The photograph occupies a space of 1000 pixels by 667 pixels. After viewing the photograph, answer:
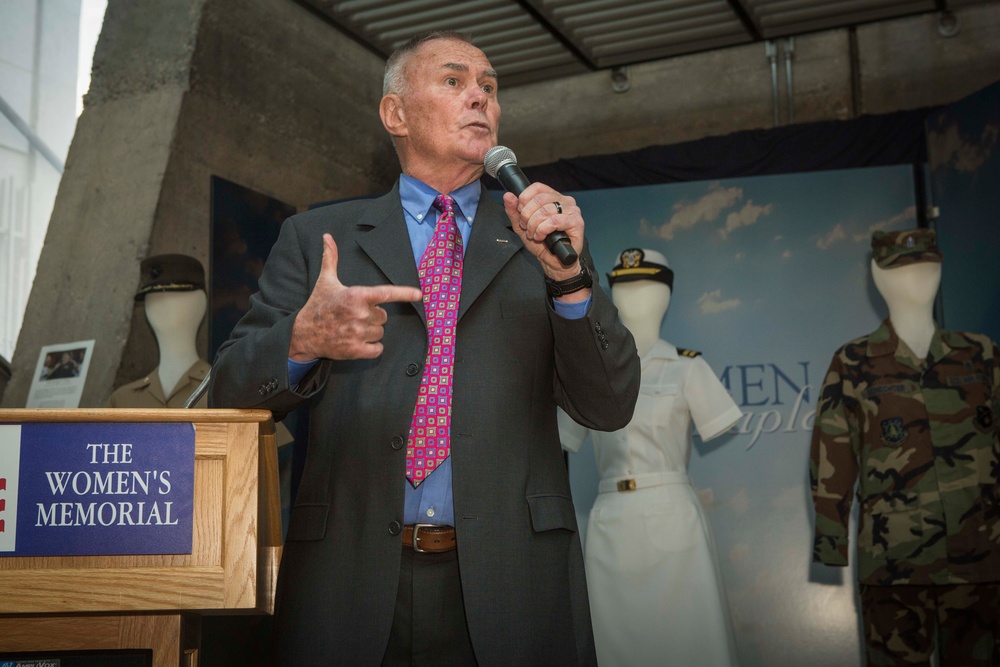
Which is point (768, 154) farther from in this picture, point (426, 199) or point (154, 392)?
point (426, 199)

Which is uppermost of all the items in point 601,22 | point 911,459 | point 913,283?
point 601,22

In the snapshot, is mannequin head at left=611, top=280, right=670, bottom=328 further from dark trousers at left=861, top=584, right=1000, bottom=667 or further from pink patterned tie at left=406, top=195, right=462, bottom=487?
pink patterned tie at left=406, top=195, right=462, bottom=487

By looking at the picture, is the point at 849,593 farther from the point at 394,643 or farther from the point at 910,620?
the point at 394,643

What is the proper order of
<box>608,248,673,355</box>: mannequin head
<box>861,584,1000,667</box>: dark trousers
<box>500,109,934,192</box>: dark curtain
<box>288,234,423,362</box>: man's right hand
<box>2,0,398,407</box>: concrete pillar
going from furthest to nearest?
<box>500,109,934,192</box>: dark curtain
<box>2,0,398,407</box>: concrete pillar
<box>608,248,673,355</box>: mannequin head
<box>861,584,1000,667</box>: dark trousers
<box>288,234,423,362</box>: man's right hand

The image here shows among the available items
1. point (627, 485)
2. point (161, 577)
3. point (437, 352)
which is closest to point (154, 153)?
point (627, 485)

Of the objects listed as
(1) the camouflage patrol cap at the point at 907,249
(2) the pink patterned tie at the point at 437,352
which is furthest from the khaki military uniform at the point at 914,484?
(2) the pink patterned tie at the point at 437,352

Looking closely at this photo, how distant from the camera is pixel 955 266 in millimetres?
4617

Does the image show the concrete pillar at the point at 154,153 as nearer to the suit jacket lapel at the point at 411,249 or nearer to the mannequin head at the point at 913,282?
the mannequin head at the point at 913,282

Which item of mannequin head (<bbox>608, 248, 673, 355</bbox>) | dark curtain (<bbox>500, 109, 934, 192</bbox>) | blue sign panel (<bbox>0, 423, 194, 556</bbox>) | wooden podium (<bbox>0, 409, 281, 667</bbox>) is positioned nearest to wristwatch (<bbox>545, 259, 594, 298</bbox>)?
wooden podium (<bbox>0, 409, 281, 667</bbox>)

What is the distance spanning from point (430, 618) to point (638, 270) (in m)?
2.87

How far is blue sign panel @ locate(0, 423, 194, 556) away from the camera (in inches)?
59.6

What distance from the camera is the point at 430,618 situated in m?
1.55

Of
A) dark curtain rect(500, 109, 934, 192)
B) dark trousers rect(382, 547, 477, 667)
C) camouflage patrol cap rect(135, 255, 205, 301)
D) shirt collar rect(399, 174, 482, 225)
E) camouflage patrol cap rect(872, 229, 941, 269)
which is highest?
dark curtain rect(500, 109, 934, 192)

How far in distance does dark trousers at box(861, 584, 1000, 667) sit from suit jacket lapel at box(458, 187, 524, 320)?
2416mm
